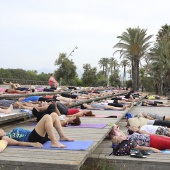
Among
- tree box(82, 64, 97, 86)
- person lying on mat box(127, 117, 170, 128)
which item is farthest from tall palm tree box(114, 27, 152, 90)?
person lying on mat box(127, 117, 170, 128)

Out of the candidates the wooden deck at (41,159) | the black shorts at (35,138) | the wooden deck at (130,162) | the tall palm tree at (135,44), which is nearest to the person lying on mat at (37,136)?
the black shorts at (35,138)

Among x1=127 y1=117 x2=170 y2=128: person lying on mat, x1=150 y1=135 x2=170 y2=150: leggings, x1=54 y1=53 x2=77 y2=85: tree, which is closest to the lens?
x1=150 y1=135 x2=170 y2=150: leggings

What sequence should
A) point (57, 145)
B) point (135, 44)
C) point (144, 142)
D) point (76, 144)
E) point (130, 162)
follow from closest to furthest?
point (57, 145)
point (130, 162)
point (76, 144)
point (144, 142)
point (135, 44)

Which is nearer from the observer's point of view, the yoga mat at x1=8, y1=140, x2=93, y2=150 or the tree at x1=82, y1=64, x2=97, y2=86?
the yoga mat at x1=8, y1=140, x2=93, y2=150

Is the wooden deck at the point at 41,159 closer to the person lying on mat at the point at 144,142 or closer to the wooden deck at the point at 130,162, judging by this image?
the wooden deck at the point at 130,162

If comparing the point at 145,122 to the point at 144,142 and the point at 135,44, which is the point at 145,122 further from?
the point at 135,44

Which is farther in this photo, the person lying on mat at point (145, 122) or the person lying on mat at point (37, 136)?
the person lying on mat at point (145, 122)

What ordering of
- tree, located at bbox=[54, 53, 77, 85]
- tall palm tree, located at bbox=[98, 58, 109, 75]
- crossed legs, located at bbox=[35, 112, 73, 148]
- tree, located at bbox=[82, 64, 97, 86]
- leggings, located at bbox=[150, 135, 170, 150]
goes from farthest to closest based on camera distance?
1. tall palm tree, located at bbox=[98, 58, 109, 75]
2. tree, located at bbox=[82, 64, 97, 86]
3. tree, located at bbox=[54, 53, 77, 85]
4. leggings, located at bbox=[150, 135, 170, 150]
5. crossed legs, located at bbox=[35, 112, 73, 148]

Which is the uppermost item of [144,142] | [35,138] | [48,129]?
[48,129]

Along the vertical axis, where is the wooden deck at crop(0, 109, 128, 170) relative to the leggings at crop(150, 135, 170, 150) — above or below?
above

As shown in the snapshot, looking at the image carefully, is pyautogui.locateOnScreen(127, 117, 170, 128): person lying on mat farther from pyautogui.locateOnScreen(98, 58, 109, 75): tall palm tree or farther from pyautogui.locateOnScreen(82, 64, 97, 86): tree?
pyautogui.locateOnScreen(98, 58, 109, 75): tall palm tree

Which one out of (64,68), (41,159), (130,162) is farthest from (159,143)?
(64,68)

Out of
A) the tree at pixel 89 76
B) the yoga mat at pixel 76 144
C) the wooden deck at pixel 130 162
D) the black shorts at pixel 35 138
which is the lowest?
the wooden deck at pixel 130 162

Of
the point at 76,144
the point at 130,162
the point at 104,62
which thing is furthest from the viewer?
the point at 104,62
